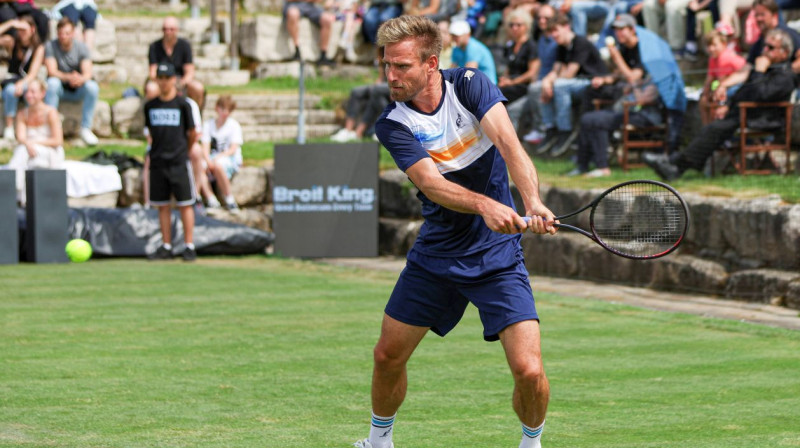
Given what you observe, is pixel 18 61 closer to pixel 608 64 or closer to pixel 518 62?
pixel 518 62

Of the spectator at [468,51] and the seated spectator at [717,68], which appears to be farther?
the spectator at [468,51]

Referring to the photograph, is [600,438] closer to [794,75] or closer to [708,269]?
[708,269]

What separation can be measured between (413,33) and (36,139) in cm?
1086

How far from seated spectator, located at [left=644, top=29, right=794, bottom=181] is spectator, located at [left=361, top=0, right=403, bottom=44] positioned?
8.15m

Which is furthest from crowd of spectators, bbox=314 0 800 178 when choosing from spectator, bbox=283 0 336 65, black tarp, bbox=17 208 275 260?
spectator, bbox=283 0 336 65

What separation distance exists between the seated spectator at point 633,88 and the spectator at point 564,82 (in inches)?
16.9

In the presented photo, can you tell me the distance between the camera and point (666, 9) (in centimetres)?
1551

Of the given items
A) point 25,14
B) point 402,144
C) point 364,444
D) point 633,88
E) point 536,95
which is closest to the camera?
point 402,144

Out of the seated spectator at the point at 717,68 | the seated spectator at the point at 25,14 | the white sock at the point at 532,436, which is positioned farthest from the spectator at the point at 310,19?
the white sock at the point at 532,436

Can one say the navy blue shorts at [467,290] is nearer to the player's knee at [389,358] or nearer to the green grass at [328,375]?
the player's knee at [389,358]

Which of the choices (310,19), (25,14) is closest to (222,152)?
(25,14)

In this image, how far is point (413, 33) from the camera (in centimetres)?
517

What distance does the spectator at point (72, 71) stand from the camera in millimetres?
17062

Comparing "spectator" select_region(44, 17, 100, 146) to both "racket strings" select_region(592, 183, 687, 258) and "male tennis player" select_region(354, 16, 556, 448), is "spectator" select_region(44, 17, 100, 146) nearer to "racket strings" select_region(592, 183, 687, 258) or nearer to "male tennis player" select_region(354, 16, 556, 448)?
"racket strings" select_region(592, 183, 687, 258)
